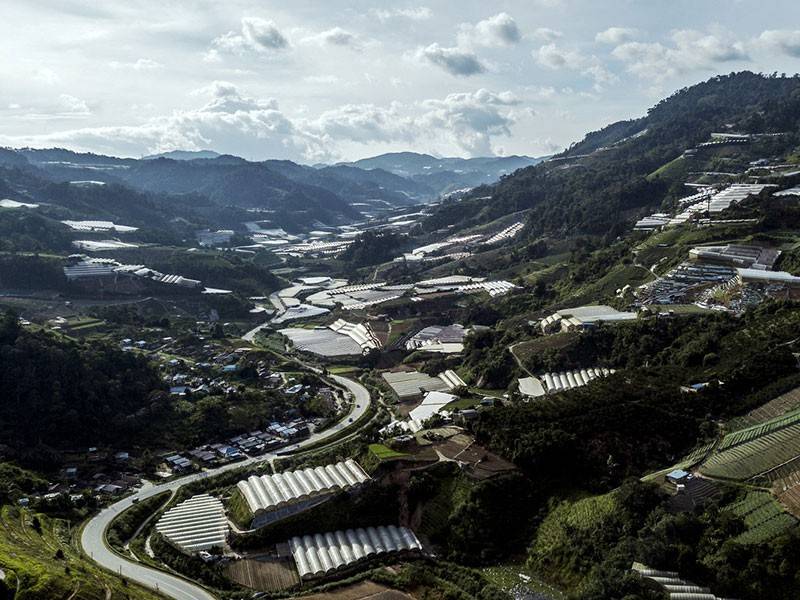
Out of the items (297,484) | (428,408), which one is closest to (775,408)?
(428,408)

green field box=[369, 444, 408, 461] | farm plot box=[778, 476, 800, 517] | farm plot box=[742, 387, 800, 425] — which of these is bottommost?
green field box=[369, 444, 408, 461]

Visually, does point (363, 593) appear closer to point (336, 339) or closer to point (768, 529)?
point (768, 529)

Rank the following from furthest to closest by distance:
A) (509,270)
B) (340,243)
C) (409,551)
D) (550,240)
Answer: (340,243)
(550,240)
(509,270)
(409,551)

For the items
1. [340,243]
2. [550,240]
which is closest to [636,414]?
[550,240]

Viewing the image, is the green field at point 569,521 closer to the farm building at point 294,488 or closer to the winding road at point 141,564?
the farm building at point 294,488

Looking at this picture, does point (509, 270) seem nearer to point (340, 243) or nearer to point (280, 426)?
point (280, 426)

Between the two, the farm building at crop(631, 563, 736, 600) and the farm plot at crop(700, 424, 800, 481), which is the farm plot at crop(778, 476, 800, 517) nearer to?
the farm plot at crop(700, 424, 800, 481)

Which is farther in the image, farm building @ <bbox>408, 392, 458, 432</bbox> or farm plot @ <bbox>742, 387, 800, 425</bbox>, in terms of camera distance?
farm building @ <bbox>408, 392, 458, 432</bbox>

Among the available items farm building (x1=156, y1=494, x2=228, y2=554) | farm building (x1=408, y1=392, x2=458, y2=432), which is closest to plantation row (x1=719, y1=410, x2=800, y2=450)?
farm building (x1=408, y1=392, x2=458, y2=432)
